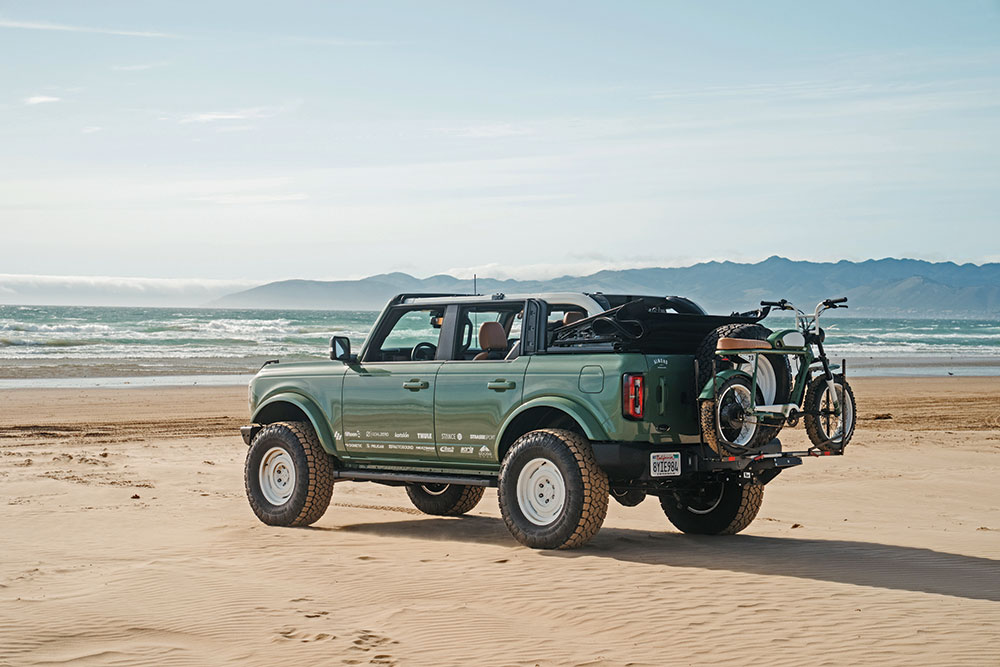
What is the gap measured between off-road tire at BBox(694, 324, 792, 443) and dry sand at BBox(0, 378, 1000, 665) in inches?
46.0

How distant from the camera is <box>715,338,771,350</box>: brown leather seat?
8.09 metres

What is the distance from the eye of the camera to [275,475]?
1065cm

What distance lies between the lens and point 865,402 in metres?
25.6

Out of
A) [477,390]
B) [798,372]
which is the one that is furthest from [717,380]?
[477,390]

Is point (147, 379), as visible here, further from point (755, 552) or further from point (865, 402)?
point (755, 552)

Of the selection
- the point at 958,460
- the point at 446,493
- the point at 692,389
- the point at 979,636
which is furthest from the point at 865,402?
the point at 979,636

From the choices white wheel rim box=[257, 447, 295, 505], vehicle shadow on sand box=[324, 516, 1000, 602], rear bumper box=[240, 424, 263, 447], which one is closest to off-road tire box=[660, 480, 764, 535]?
vehicle shadow on sand box=[324, 516, 1000, 602]

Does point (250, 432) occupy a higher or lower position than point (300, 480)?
higher

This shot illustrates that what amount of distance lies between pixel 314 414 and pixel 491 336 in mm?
2057

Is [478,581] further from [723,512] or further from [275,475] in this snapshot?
[275,475]

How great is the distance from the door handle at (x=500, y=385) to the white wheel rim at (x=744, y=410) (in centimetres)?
166

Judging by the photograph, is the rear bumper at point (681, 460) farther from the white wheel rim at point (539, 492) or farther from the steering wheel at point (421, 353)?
the steering wheel at point (421, 353)

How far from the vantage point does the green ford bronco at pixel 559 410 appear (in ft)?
27.1

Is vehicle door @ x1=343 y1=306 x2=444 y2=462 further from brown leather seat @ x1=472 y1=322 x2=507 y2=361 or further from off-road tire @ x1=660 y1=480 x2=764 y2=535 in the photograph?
off-road tire @ x1=660 y1=480 x2=764 y2=535
